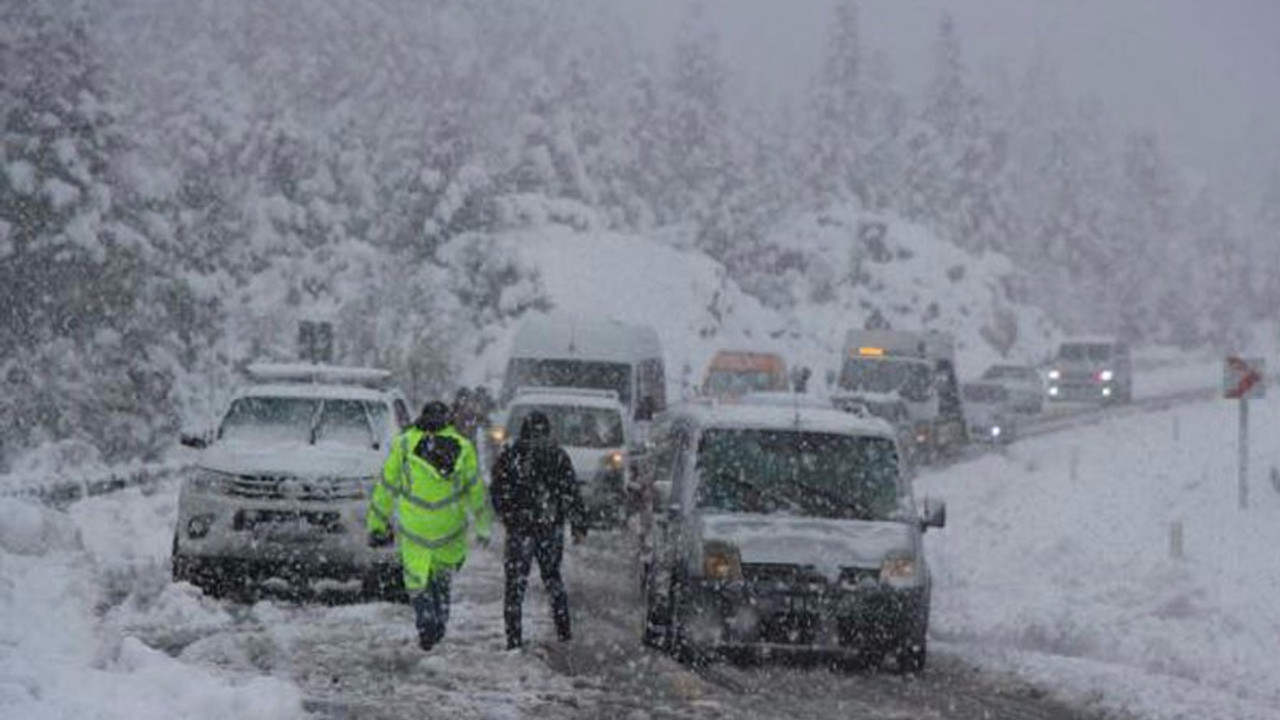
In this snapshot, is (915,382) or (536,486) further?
(915,382)

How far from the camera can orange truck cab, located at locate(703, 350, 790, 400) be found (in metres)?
37.3

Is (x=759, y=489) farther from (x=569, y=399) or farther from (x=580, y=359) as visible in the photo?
(x=580, y=359)

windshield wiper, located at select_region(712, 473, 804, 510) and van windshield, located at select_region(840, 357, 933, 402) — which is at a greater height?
van windshield, located at select_region(840, 357, 933, 402)

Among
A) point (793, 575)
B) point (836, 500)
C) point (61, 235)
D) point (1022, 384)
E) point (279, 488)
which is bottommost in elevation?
point (793, 575)

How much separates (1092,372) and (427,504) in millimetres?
48091

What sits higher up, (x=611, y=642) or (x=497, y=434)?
(x=497, y=434)

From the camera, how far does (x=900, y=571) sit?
12078 millimetres

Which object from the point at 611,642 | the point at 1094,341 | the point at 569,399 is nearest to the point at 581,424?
the point at 569,399

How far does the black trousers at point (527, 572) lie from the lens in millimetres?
12125

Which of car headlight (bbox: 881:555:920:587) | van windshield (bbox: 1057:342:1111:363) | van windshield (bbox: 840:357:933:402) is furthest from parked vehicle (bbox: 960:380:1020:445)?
car headlight (bbox: 881:555:920:587)

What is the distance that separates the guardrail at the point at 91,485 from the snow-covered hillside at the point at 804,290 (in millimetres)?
31228

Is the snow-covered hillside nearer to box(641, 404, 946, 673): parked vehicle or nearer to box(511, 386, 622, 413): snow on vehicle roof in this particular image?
box(511, 386, 622, 413): snow on vehicle roof

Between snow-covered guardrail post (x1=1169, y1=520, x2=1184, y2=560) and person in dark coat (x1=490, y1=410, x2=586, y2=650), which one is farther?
snow-covered guardrail post (x1=1169, y1=520, x2=1184, y2=560)

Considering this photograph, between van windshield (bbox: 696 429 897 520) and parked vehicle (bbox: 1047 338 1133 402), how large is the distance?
4578 cm
